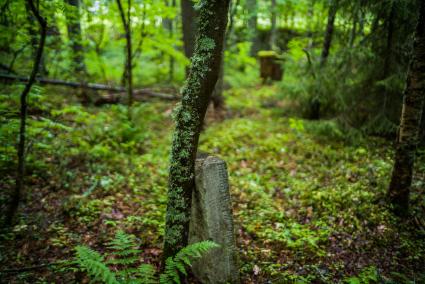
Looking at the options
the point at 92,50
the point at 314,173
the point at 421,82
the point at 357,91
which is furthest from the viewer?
the point at 92,50

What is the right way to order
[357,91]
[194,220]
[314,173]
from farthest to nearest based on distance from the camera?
1. [357,91]
2. [314,173]
3. [194,220]

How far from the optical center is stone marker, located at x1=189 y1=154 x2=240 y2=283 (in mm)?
3355

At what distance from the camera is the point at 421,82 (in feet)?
14.1

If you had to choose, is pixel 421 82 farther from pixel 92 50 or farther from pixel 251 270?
pixel 92 50

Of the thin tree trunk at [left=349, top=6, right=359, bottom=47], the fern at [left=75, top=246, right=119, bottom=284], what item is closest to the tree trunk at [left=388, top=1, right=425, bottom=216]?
the thin tree trunk at [left=349, top=6, right=359, bottom=47]

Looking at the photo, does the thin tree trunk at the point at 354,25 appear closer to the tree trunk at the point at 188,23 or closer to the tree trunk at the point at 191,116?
the tree trunk at the point at 188,23

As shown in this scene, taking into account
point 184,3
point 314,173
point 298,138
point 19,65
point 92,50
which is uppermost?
point 184,3

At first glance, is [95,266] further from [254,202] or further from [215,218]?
[254,202]

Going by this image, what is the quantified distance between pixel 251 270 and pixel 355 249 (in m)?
1.66

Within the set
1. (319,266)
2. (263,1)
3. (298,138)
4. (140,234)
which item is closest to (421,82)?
(319,266)

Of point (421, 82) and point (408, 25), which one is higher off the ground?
point (408, 25)

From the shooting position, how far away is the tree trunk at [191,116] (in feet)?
9.45

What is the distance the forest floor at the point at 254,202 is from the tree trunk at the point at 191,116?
2.77 feet

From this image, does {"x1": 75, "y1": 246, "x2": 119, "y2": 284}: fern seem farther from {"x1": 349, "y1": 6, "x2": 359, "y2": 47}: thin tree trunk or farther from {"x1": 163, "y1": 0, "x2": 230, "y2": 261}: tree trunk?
{"x1": 349, "y1": 6, "x2": 359, "y2": 47}: thin tree trunk
